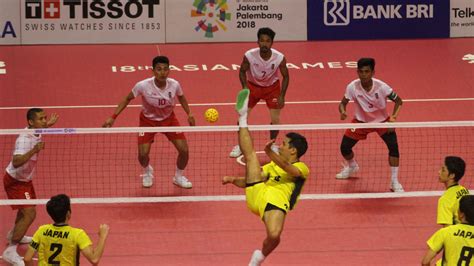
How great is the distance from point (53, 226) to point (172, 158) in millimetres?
8321

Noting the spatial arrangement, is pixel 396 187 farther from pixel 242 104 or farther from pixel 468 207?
pixel 468 207

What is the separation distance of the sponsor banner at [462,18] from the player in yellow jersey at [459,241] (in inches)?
759

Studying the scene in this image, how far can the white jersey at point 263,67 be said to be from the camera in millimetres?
20922

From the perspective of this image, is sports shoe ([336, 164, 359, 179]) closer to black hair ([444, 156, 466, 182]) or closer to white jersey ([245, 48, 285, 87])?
white jersey ([245, 48, 285, 87])

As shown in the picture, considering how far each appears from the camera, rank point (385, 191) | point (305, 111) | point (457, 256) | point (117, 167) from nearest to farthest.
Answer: point (457, 256), point (385, 191), point (117, 167), point (305, 111)

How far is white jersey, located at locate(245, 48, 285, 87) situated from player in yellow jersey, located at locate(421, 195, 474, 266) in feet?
29.4

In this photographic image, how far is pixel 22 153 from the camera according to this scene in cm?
1580

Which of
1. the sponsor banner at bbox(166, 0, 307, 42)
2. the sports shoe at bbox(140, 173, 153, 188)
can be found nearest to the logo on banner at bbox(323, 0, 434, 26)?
the sponsor banner at bbox(166, 0, 307, 42)

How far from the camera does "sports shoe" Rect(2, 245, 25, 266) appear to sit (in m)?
15.5

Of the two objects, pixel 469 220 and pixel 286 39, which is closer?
pixel 469 220

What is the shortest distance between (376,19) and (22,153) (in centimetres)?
1685

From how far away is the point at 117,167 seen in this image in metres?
20.6

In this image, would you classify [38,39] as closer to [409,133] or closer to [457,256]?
[409,133]

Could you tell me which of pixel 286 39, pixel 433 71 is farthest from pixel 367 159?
pixel 286 39
